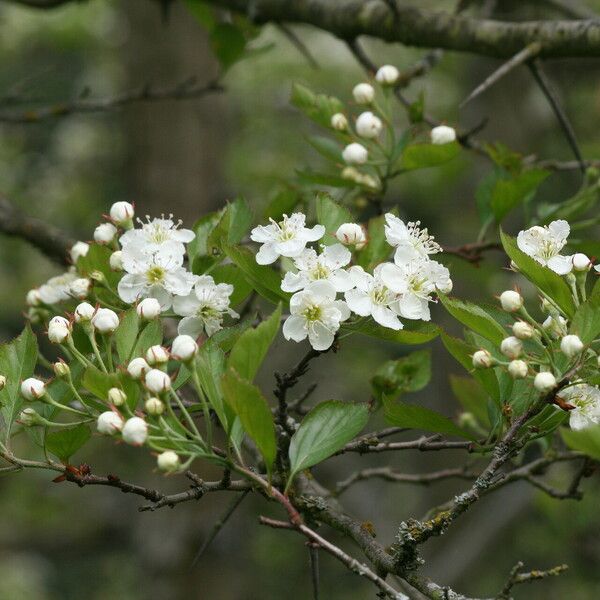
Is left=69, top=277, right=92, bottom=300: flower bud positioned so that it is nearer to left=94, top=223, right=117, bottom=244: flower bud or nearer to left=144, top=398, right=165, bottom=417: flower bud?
left=94, top=223, right=117, bottom=244: flower bud

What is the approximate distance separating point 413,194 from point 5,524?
405 cm

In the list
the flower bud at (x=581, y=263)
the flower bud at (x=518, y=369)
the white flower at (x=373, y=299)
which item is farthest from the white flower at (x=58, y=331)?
the flower bud at (x=581, y=263)

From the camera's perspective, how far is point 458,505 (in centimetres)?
130

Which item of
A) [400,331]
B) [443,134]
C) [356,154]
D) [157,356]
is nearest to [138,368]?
[157,356]

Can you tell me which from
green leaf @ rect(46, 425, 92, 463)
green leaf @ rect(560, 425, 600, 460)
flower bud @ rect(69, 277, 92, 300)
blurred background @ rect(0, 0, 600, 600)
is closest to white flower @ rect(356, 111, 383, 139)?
flower bud @ rect(69, 277, 92, 300)

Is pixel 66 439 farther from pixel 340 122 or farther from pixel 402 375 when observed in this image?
pixel 340 122

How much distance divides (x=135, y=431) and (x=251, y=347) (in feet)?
0.65

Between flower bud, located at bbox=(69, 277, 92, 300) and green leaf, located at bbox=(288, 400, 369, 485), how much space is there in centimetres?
49

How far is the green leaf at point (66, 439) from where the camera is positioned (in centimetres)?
143

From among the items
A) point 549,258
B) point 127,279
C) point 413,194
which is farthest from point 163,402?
point 413,194

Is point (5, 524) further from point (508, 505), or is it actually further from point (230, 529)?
point (508, 505)

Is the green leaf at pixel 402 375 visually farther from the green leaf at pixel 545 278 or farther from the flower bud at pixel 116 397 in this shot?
the flower bud at pixel 116 397

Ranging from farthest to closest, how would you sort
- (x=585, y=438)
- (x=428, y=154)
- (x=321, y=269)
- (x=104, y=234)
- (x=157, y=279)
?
(x=428, y=154), (x=104, y=234), (x=157, y=279), (x=321, y=269), (x=585, y=438)

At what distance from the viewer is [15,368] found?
1501 millimetres
